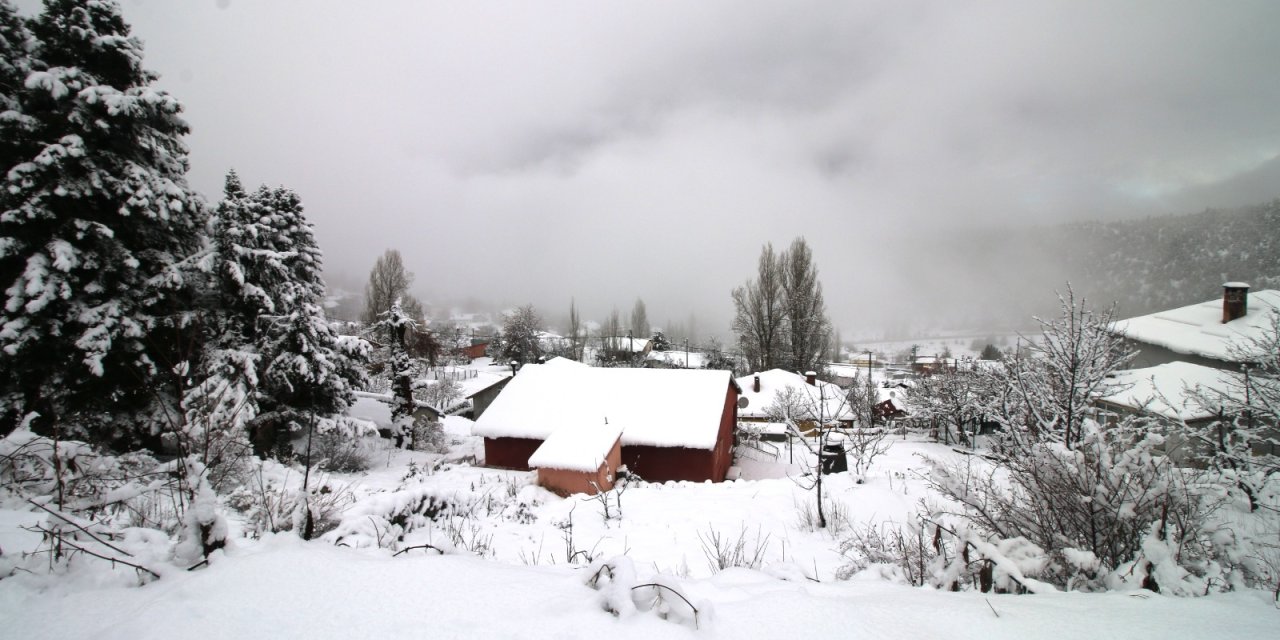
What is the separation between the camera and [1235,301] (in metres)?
20.0

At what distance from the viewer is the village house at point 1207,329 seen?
18484mm

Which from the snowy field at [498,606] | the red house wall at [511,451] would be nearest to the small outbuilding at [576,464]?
the red house wall at [511,451]

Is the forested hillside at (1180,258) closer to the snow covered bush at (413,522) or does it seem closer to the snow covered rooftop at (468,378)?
the snow covered bush at (413,522)

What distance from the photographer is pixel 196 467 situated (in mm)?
2598

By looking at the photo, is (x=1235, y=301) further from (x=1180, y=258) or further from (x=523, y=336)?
(x=1180, y=258)


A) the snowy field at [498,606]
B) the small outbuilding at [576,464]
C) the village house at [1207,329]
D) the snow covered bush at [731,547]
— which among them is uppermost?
the village house at [1207,329]

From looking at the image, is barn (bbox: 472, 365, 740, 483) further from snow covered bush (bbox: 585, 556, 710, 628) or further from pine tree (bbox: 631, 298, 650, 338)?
pine tree (bbox: 631, 298, 650, 338)

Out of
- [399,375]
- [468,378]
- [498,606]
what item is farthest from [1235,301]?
[468,378]

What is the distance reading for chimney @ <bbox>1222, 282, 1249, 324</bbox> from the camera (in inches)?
783

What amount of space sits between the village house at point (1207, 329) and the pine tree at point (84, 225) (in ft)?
100

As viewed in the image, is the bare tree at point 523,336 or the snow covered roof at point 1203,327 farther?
the bare tree at point 523,336

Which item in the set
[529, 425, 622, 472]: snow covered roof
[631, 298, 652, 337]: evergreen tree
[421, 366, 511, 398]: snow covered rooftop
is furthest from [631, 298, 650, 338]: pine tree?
[529, 425, 622, 472]: snow covered roof

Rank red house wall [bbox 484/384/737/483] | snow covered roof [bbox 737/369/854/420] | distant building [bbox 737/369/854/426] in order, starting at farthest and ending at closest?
snow covered roof [bbox 737/369/854/420] → distant building [bbox 737/369/854/426] → red house wall [bbox 484/384/737/483]

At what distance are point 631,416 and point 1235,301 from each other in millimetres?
28109
